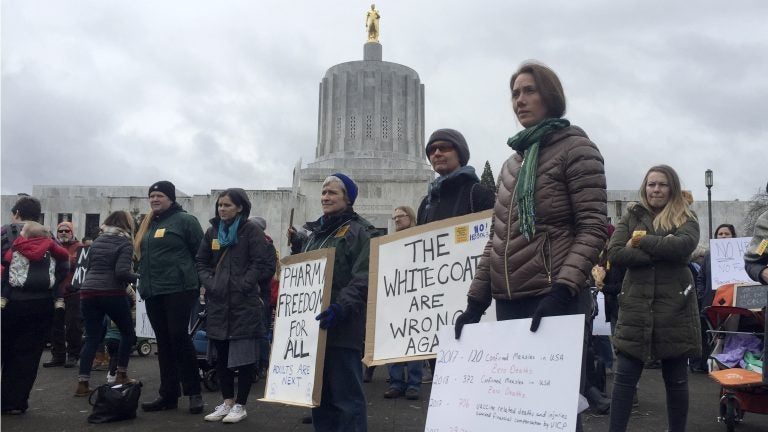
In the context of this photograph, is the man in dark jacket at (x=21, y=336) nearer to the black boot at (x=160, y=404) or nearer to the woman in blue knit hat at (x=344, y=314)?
the black boot at (x=160, y=404)

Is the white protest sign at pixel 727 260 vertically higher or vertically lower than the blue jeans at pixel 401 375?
higher

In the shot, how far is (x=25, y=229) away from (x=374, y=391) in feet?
13.6

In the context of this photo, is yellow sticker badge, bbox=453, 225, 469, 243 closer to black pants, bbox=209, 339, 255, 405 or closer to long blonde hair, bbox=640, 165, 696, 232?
long blonde hair, bbox=640, 165, 696, 232

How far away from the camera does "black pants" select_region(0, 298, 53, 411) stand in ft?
19.7

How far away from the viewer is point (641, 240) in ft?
13.8

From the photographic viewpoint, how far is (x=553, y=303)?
2.70 metres

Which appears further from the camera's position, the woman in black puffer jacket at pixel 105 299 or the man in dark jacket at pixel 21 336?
the woman in black puffer jacket at pixel 105 299

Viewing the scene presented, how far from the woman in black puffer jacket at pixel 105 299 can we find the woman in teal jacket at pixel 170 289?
71 cm

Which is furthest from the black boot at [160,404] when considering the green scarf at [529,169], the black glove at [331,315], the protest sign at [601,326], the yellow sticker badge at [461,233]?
the green scarf at [529,169]

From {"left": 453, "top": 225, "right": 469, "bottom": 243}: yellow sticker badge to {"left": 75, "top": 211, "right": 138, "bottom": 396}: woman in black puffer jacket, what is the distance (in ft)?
13.2

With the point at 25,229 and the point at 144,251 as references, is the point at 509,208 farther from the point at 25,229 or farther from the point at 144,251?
the point at 25,229

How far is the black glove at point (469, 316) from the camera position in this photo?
9.92 ft

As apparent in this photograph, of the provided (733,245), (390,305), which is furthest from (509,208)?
(733,245)

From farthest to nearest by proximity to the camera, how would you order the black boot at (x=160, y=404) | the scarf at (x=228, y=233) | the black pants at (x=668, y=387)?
the black boot at (x=160, y=404)
the scarf at (x=228, y=233)
the black pants at (x=668, y=387)
